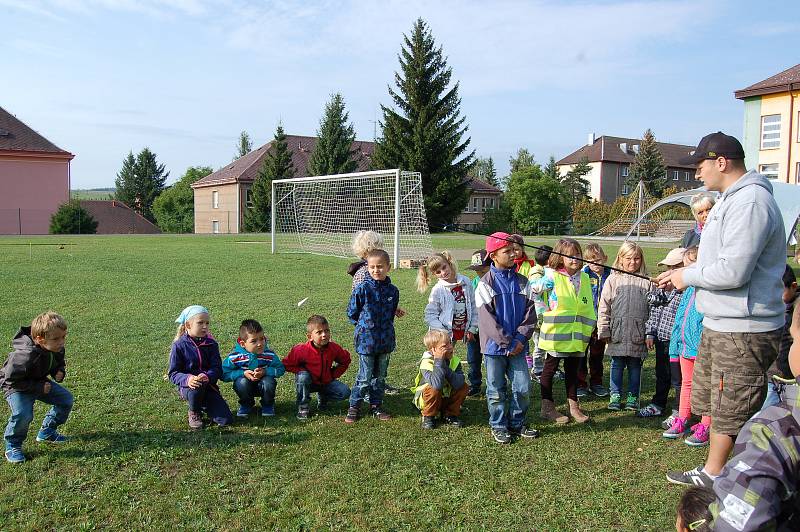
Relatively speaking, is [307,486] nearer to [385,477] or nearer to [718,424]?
[385,477]

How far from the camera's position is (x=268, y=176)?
53.5 metres

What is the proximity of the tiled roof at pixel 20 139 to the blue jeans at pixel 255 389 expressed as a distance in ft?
165

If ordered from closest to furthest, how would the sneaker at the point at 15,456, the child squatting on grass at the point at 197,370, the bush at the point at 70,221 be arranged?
the sneaker at the point at 15,456 → the child squatting on grass at the point at 197,370 → the bush at the point at 70,221

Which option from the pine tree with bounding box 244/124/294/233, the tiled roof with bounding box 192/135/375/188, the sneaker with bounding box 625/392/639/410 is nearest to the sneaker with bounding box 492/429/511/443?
the sneaker with bounding box 625/392/639/410

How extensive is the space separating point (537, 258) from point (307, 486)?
324 centimetres

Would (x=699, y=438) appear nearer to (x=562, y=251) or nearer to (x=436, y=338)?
(x=562, y=251)

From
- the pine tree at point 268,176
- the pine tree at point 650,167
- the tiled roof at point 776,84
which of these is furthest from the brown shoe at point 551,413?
the pine tree at point 650,167

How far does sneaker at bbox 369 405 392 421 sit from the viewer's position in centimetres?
533

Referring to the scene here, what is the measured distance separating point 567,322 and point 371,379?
5.66 feet

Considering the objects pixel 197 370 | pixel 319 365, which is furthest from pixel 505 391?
pixel 197 370

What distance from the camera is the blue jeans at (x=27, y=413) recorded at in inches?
170

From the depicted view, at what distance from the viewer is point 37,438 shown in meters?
4.63

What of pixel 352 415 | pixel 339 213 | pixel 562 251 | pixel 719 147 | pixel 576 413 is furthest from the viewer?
pixel 339 213

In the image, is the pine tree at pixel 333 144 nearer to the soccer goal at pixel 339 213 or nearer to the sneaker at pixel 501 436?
the soccer goal at pixel 339 213
